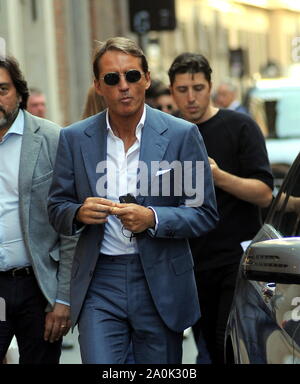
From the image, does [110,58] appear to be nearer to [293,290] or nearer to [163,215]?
[163,215]

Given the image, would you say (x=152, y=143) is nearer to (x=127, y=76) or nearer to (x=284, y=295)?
(x=127, y=76)

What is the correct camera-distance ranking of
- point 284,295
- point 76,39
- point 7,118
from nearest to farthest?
point 284,295 < point 7,118 < point 76,39

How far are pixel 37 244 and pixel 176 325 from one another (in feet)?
2.58

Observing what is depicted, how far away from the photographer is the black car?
426cm

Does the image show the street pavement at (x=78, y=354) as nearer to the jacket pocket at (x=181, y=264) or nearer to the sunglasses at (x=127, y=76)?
the jacket pocket at (x=181, y=264)

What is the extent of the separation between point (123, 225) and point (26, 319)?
836 millimetres

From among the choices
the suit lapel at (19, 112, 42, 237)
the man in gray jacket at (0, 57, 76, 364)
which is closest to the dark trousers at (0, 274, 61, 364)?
the man in gray jacket at (0, 57, 76, 364)

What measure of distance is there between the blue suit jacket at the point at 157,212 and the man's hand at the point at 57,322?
27cm

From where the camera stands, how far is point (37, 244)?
5625mm

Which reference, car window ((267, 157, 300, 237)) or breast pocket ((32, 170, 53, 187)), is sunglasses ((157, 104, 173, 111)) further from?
car window ((267, 157, 300, 237))

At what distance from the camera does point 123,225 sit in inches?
199

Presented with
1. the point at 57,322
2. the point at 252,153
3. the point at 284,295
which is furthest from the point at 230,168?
the point at 284,295
